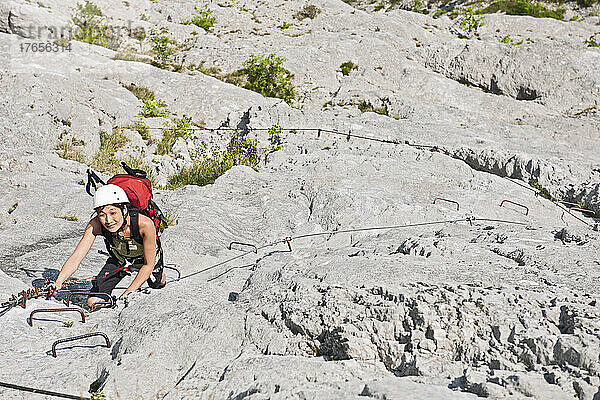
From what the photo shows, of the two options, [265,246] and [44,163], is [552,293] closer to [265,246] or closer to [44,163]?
[265,246]

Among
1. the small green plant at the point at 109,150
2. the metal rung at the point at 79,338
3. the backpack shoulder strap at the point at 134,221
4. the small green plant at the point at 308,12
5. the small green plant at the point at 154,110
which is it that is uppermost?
the small green plant at the point at 308,12

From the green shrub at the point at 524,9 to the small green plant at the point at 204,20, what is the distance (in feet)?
65.9

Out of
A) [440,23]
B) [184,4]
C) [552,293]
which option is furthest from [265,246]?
[184,4]

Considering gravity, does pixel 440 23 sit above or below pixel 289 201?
above

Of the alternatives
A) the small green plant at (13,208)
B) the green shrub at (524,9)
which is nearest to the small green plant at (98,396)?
the small green plant at (13,208)

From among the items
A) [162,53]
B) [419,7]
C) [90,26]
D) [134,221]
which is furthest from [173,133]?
[419,7]

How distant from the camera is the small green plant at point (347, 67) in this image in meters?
17.1

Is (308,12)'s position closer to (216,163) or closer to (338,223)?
(216,163)

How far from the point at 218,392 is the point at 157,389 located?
54 centimetres

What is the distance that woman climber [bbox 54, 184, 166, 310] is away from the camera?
4.39 m

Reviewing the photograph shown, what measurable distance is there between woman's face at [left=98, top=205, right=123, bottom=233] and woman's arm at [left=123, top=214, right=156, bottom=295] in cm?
21

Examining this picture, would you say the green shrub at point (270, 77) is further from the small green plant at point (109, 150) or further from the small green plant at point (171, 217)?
the small green plant at point (171, 217)

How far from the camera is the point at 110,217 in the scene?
14.4 ft

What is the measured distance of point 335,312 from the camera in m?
3.96
